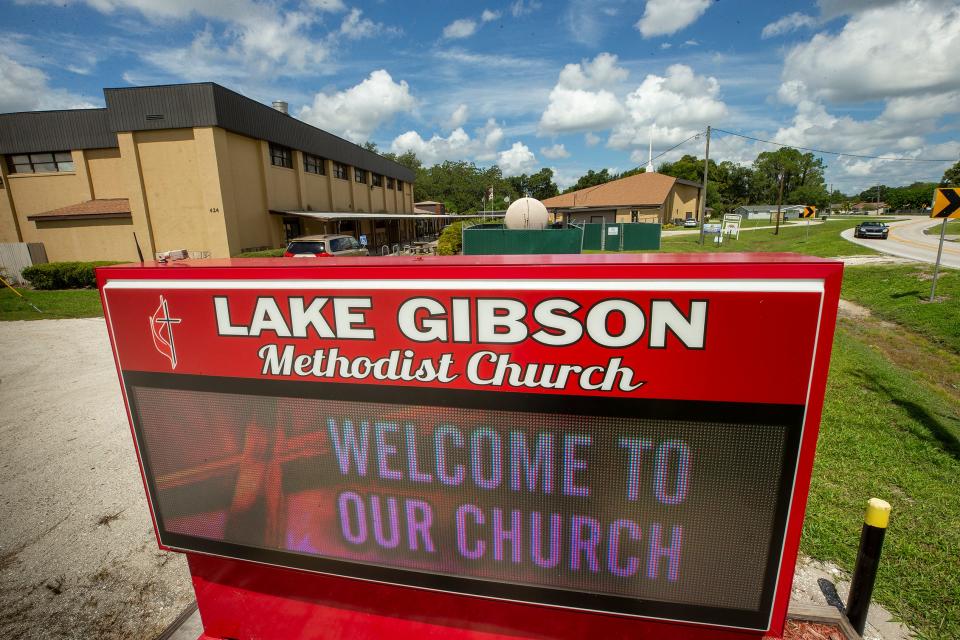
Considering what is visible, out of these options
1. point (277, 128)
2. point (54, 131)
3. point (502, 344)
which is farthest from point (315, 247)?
point (54, 131)

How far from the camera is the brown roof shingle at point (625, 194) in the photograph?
51.3 meters

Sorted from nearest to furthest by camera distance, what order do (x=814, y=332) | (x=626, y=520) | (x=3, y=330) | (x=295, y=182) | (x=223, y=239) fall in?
(x=814, y=332), (x=626, y=520), (x=3, y=330), (x=223, y=239), (x=295, y=182)

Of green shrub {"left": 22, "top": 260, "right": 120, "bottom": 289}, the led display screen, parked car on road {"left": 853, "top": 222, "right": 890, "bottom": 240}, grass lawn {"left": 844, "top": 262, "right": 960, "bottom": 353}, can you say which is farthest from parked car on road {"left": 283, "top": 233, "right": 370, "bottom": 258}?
parked car on road {"left": 853, "top": 222, "right": 890, "bottom": 240}

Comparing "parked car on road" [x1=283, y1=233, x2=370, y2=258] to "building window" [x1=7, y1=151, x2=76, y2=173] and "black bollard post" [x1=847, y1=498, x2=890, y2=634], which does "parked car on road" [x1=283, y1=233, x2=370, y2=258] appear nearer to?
"black bollard post" [x1=847, y1=498, x2=890, y2=634]

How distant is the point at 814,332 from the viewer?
1.53 meters

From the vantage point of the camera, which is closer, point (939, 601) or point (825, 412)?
point (939, 601)

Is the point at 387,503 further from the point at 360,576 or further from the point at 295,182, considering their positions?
the point at 295,182

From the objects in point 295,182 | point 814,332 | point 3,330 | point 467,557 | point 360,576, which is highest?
point 295,182

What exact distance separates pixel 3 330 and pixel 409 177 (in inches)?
1803

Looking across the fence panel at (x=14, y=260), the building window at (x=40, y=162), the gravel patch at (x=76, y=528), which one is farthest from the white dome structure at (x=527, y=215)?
the building window at (x=40, y=162)

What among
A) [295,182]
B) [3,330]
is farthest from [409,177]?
[3,330]

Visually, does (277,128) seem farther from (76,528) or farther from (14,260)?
(76,528)

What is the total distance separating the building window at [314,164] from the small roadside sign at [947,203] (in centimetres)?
2956

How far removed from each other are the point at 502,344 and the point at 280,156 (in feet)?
97.8
